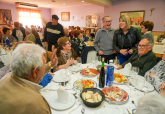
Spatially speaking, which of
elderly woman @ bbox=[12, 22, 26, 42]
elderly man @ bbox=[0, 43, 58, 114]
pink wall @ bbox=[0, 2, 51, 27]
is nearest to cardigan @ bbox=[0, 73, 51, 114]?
elderly man @ bbox=[0, 43, 58, 114]

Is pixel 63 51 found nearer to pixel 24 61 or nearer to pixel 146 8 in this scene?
pixel 24 61

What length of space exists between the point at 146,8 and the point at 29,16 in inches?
399

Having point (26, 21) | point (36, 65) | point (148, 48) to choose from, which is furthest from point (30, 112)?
point (26, 21)

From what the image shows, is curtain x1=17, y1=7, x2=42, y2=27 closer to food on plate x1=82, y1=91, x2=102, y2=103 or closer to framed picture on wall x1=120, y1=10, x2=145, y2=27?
framed picture on wall x1=120, y1=10, x2=145, y2=27

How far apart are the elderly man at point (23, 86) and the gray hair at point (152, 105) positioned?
2.10 ft

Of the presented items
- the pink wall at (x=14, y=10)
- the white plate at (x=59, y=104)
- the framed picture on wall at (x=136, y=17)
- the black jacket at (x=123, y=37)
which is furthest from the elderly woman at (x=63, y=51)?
the pink wall at (x=14, y=10)

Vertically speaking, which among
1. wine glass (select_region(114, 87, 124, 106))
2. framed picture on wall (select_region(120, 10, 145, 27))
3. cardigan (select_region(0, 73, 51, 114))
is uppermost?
framed picture on wall (select_region(120, 10, 145, 27))

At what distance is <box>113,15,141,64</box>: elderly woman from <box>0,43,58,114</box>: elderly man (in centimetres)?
199

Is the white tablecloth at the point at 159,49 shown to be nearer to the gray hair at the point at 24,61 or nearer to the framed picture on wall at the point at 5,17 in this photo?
the gray hair at the point at 24,61

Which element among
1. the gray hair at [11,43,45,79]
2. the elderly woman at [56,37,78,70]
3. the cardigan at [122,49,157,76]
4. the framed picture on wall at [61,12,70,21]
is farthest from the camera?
the framed picture on wall at [61,12,70,21]

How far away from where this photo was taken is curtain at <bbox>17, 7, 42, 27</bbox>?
10.0 metres

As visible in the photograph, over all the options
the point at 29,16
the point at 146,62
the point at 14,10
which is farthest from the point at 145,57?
the point at 29,16

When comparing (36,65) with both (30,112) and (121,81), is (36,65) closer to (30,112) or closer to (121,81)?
(30,112)

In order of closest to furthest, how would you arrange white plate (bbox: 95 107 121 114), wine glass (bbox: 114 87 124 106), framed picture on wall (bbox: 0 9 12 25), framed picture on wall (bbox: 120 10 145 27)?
white plate (bbox: 95 107 121 114)
wine glass (bbox: 114 87 124 106)
framed picture on wall (bbox: 120 10 145 27)
framed picture on wall (bbox: 0 9 12 25)
